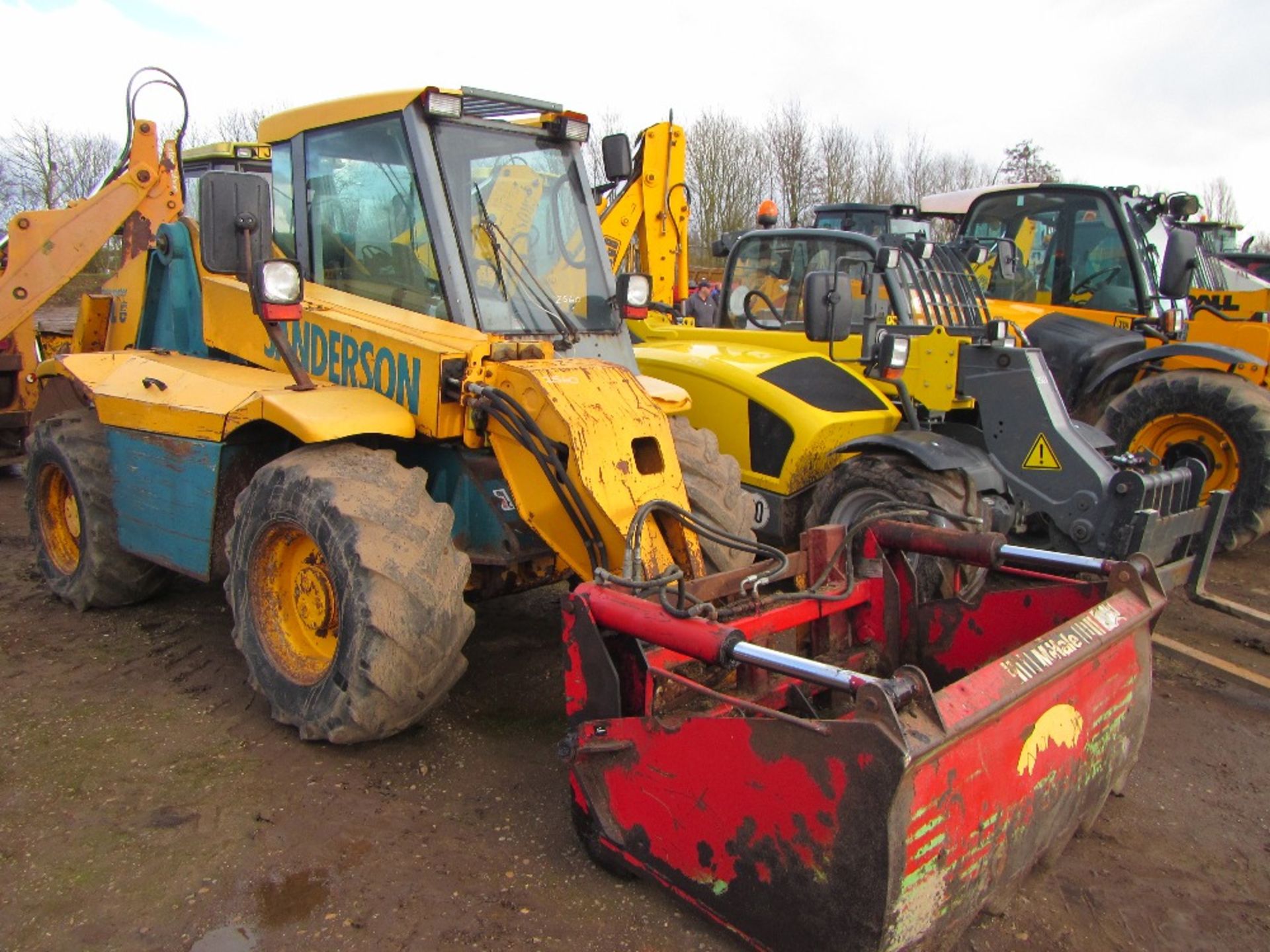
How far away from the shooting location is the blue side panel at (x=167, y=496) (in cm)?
425

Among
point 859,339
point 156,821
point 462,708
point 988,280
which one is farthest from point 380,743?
point 988,280

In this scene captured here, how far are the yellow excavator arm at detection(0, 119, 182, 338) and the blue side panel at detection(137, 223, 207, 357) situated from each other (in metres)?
1.06

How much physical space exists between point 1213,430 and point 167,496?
21.1 feet

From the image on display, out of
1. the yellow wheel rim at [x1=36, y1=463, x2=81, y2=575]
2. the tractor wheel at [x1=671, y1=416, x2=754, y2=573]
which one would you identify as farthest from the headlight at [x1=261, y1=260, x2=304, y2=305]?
the yellow wheel rim at [x1=36, y1=463, x2=81, y2=575]

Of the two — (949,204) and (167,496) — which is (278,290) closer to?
(167,496)

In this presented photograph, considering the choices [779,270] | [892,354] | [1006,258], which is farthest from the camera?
[1006,258]

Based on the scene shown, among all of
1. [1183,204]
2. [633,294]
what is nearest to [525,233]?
[633,294]

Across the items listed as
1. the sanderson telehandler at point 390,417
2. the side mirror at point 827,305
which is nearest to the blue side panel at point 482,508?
the sanderson telehandler at point 390,417

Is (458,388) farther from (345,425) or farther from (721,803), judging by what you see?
(721,803)

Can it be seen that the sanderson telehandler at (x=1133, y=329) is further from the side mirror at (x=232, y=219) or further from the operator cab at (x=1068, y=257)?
the side mirror at (x=232, y=219)

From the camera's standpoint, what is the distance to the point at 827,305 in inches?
203

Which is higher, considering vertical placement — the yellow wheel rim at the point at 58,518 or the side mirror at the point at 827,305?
the side mirror at the point at 827,305

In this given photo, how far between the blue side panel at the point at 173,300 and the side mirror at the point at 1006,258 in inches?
216

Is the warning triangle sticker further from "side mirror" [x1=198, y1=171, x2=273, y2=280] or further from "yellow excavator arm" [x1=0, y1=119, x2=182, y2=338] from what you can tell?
"yellow excavator arm" [x1=0, y1=119, x2=182, y2=338]
